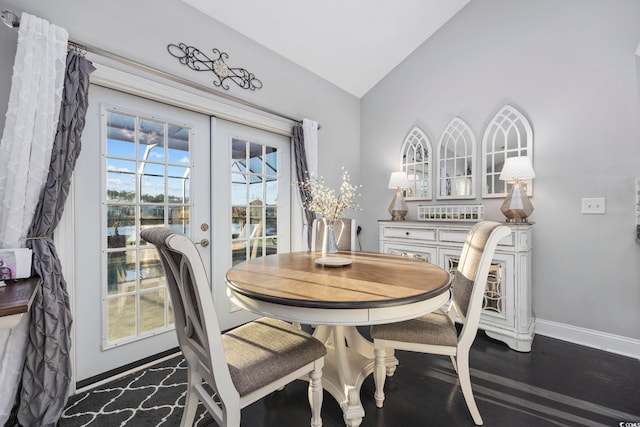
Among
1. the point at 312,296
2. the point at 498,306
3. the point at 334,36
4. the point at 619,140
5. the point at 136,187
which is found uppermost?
the point at 334,36

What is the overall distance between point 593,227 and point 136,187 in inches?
146

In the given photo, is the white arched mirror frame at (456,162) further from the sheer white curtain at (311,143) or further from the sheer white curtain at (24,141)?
the sheer white curtain at (24,141)

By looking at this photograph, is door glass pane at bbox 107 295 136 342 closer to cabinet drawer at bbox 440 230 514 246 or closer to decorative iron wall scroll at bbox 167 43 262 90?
decorative iron wall scroll at bbox 167 43 262 90

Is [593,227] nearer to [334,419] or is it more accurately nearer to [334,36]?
[334,419]

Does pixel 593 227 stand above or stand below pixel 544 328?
above

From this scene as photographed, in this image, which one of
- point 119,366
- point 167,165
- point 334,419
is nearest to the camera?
point 334,419

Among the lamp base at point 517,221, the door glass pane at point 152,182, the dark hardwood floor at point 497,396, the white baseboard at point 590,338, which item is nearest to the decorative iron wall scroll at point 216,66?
the door glass pane at point 152,182

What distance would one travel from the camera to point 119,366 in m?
1.99

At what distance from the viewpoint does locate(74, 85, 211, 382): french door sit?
1858 mm

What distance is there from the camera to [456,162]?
313 centimetres

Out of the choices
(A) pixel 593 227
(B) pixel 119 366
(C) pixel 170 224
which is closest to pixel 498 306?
(A) pixel 593 227

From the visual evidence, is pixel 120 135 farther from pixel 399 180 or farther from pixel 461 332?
pixel 399 180

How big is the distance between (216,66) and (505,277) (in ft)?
10.1

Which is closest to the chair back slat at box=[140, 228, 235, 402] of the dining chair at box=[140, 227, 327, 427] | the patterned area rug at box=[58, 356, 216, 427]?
the dining chair at box=[140, 227, 327, 427]
